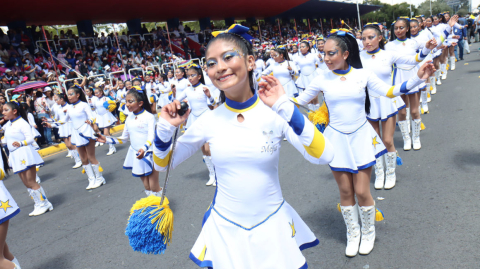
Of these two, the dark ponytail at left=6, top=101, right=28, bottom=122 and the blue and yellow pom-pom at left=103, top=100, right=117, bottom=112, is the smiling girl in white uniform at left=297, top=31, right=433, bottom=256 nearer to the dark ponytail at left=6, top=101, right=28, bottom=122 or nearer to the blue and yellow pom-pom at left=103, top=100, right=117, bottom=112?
the dark ponytail at left=6, top=101, right=28, bottom=122

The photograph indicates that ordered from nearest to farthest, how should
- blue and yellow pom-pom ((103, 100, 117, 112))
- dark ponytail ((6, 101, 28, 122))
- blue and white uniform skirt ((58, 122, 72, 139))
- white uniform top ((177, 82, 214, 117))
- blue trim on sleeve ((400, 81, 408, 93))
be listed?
blue trim on sleeve ((400, 81, 408, 93)) < dark ponytail ((6, 101, 28, 122)) < white uniform top ((177, 82, 214, 117)) < blue and yellow pom-pom ((103, 100, 117, 112)) < blue and white uniform skirt ((58, 122, 72, 139))

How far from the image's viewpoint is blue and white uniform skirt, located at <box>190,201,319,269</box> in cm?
207

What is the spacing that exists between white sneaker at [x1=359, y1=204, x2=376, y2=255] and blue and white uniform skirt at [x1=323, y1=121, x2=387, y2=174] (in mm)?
423

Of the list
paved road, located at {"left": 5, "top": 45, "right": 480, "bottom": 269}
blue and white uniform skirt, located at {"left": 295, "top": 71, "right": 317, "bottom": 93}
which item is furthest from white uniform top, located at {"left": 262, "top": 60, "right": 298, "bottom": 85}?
paved road, located at {"left": 5, "top": 45, "right": 480, "bottom": 269}

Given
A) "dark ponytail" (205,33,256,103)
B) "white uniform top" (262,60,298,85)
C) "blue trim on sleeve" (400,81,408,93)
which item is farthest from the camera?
"white uniform top" (262,60,298,85)

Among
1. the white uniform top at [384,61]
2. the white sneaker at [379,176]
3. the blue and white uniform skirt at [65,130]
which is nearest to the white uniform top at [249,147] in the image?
the white sneaker at [379,176]

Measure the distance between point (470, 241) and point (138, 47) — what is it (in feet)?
63.0

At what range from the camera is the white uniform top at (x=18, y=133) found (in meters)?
5.95

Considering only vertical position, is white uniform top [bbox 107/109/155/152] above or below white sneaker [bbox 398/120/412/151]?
above

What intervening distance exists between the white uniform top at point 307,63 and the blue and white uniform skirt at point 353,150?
25.6 feet

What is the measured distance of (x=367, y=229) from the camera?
11.3ft

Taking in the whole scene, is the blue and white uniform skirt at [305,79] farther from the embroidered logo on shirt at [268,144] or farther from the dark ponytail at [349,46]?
the embroidered logo on shirt at [268,144]

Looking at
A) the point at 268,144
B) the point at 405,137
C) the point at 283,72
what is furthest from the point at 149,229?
the point at 283,72

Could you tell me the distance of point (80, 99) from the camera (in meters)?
7.27
